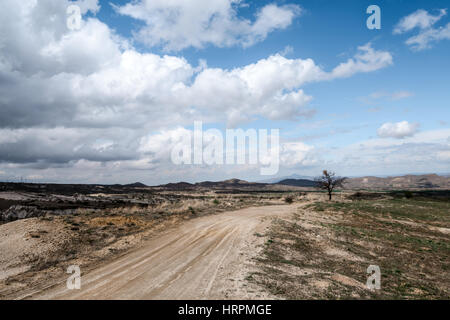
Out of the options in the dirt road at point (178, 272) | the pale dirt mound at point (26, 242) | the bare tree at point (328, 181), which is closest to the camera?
the dirt road at point (178, 272)

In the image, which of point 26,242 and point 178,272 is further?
point 26,242

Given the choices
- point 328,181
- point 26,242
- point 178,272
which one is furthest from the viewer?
point 328,181

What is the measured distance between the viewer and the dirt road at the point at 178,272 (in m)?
9.85

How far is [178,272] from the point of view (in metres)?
12.3

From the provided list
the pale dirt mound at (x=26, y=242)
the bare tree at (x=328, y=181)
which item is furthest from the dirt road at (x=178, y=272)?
the bare tree at (x=328, y=181)

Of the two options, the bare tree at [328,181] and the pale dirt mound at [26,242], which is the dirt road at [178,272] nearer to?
the pale dirt mound at [26,242]

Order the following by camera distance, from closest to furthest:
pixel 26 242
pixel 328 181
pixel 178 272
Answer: pixel 178 272 < pixel 26 242 < pixel 328 181

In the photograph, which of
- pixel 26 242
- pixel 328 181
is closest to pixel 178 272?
pixel 26 242

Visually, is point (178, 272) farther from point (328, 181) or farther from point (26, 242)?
point (328, 181)

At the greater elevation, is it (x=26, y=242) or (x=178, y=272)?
(x=178, y=272)

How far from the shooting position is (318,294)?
10695 millimetres

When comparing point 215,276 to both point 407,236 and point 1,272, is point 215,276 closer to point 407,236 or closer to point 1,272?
point 1,272
